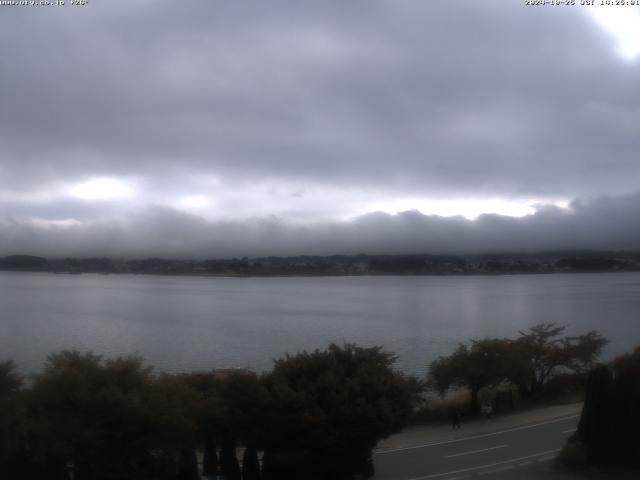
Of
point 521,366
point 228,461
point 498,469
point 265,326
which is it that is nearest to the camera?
point 228,461

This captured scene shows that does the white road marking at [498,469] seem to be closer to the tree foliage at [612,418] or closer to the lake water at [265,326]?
the tree foliage at [612,418]

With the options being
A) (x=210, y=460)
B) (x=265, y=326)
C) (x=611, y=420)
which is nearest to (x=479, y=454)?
(x=611, y=420)

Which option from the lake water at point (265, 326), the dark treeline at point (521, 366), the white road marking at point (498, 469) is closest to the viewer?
the white road marking at point (498, 469)

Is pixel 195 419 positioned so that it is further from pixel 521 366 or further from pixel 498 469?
pixel 521 366

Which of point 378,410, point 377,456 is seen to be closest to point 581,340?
point 377,456

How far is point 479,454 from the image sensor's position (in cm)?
1867

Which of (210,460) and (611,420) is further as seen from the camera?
(210,460)

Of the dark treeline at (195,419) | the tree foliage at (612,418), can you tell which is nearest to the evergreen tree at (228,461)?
the dark treeline at (195,419)

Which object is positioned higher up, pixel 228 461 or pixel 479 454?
pixel 228 461

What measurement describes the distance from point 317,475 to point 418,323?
52.6 m

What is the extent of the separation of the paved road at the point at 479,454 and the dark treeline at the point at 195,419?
1.57 m

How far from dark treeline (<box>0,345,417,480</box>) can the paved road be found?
61.8 inches

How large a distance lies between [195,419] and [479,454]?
8.39 metres

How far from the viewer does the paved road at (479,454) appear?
16.8 metres
